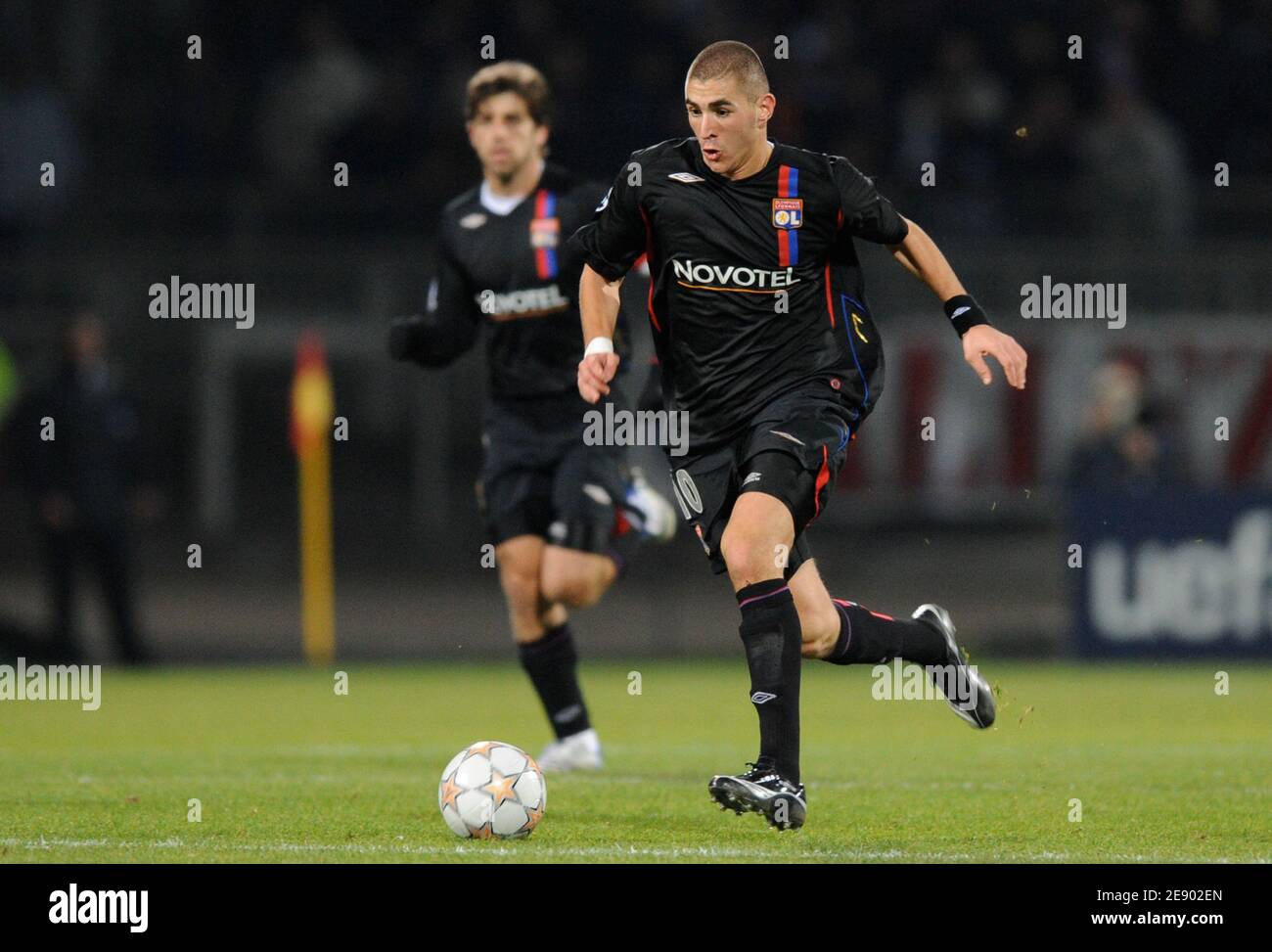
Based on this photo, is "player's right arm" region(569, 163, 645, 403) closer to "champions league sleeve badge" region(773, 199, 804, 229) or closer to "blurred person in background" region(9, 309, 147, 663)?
"champions league sleeve badge" region(773, 199, 804, 229)

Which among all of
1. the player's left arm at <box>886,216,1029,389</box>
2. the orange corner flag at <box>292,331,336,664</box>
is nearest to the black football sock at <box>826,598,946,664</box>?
the player's left arm at <box>886,216,1029,389</box>

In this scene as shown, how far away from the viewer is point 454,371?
627 inches

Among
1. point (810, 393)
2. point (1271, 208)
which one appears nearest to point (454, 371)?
point (1271, 208)

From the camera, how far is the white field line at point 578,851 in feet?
19.2

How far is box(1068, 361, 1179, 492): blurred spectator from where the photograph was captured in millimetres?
14484

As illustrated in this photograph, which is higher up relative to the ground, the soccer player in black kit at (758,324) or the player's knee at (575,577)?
the soccer player in black kit at (758,324)

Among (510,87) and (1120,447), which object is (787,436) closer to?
(510,87)

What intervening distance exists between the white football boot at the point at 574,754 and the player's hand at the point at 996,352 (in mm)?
2822

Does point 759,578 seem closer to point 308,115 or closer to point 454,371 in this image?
point 454,371

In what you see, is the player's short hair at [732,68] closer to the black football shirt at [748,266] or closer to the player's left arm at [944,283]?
the black football shirt at [748,266]

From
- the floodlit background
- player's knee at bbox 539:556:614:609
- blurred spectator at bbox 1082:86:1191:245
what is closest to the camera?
player's knee at bbox 539:556:614:609

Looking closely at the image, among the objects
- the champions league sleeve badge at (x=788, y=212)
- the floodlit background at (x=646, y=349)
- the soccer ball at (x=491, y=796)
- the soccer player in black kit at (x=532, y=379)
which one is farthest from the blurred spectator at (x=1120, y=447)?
the soccer ball at (x=491, y=796)

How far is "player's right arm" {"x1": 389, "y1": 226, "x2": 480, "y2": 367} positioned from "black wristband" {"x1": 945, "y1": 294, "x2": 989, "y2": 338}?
2584mm
